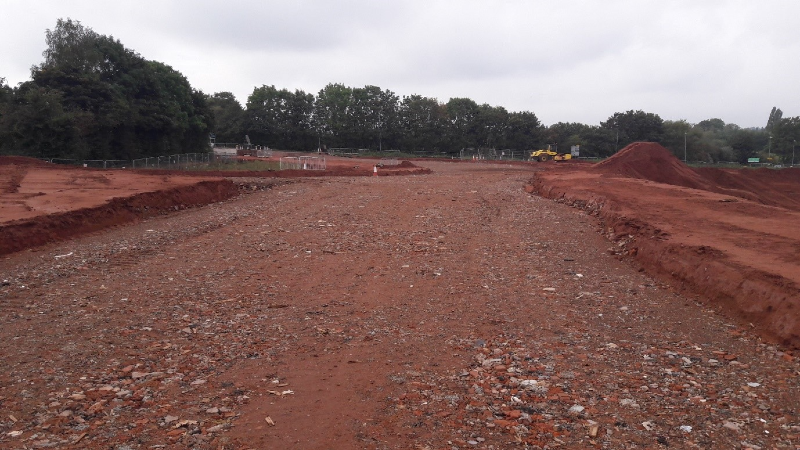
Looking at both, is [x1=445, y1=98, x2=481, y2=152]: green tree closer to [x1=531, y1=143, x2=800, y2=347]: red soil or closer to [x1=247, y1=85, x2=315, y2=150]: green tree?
[x1=247, y1=85, x2=315, y2=150]: green tree

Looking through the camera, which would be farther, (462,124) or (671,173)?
(462,124)

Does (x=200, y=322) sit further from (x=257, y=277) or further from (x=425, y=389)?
(x=425, y=389)

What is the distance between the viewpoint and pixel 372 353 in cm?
670

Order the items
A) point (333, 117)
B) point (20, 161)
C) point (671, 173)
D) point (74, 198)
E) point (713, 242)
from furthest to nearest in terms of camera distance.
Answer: point (333, 117)
point (671, 173)
point (20, 161)
point (74, 198)
point (713, 242)

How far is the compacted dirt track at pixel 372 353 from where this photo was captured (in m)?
4.88

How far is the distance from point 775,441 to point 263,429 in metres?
4.31

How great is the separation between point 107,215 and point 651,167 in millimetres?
28737

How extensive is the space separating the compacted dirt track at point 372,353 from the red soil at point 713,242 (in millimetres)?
352

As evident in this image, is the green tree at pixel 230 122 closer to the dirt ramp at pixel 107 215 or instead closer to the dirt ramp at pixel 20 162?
the dirt ramp at pixel 20 162

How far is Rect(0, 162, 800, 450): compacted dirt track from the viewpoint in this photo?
4883 mm

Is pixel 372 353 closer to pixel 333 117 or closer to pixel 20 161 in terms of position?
pixel 20 161

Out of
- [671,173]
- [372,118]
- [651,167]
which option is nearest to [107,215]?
[651,167]

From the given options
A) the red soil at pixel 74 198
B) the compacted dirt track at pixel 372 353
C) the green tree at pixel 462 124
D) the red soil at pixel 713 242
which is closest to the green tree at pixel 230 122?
the green tree at pixel 462 124

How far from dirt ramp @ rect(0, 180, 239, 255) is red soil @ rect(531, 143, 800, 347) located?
1294cm
